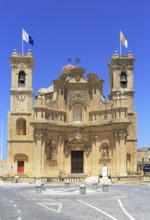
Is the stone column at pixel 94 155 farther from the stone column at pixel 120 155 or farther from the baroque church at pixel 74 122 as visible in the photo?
the stone column at pixel 120 155

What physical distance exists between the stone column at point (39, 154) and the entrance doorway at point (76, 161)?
591 cm

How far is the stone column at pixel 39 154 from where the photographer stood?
52.6m

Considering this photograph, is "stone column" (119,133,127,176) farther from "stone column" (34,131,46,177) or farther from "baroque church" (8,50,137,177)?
"stone column" (34,131,46,177)

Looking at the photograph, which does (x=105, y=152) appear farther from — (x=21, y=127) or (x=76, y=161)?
(x=21, y=127)

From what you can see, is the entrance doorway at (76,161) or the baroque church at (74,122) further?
the entrance doorway at (76,161)

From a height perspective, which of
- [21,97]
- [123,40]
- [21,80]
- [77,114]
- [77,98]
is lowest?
[77,114]

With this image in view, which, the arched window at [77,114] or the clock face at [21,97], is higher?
the clock face at [21,97]

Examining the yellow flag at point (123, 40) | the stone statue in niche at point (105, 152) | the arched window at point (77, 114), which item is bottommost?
the stone statue in niche at point (105, 152)

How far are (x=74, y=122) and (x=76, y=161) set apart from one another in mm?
5513

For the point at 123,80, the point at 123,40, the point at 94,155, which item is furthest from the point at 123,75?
the point at 94,155

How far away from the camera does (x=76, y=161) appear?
2261 inches

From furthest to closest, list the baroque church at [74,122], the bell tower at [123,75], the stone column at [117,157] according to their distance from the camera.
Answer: the bell tower at [123,75]
the baroque church at [74,122]
the stone column at [117,157]

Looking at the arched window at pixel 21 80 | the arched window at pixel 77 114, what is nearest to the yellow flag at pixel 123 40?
the arched window at pixel 77 114

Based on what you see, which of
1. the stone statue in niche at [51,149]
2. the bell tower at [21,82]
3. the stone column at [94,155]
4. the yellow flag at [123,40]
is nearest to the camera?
the stone statue in niche at [51,149]
